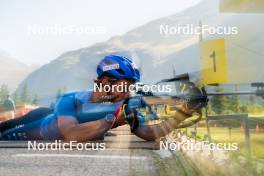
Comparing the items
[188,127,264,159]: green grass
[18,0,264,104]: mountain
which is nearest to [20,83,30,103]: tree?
[18,0,264,104]: mountain

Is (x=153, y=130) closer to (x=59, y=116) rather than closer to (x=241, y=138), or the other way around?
(x=59, y=116)

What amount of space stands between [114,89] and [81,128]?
1.72 feet

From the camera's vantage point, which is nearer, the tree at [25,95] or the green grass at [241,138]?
the tree at [25,95]

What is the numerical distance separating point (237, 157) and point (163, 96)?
2.13 metres

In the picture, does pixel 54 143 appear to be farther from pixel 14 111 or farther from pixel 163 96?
pixel 163 96

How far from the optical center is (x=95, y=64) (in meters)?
3.67

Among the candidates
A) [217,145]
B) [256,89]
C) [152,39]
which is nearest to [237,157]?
[217,145]

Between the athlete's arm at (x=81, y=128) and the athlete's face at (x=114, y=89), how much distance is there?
0.23 m

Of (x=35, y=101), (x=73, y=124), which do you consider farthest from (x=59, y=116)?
(x=35, y=101)

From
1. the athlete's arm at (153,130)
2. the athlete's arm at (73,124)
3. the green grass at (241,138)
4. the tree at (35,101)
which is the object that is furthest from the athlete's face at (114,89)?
the green grass at (241,138)

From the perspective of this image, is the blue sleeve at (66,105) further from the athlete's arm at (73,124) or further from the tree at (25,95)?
the tree at (25,95)

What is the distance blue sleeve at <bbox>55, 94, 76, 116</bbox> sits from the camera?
143 inches

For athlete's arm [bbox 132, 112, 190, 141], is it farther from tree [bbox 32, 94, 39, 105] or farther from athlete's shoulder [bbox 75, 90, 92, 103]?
tree [bbox 32, 94, 39, 105]

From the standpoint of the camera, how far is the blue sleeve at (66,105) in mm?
3625
